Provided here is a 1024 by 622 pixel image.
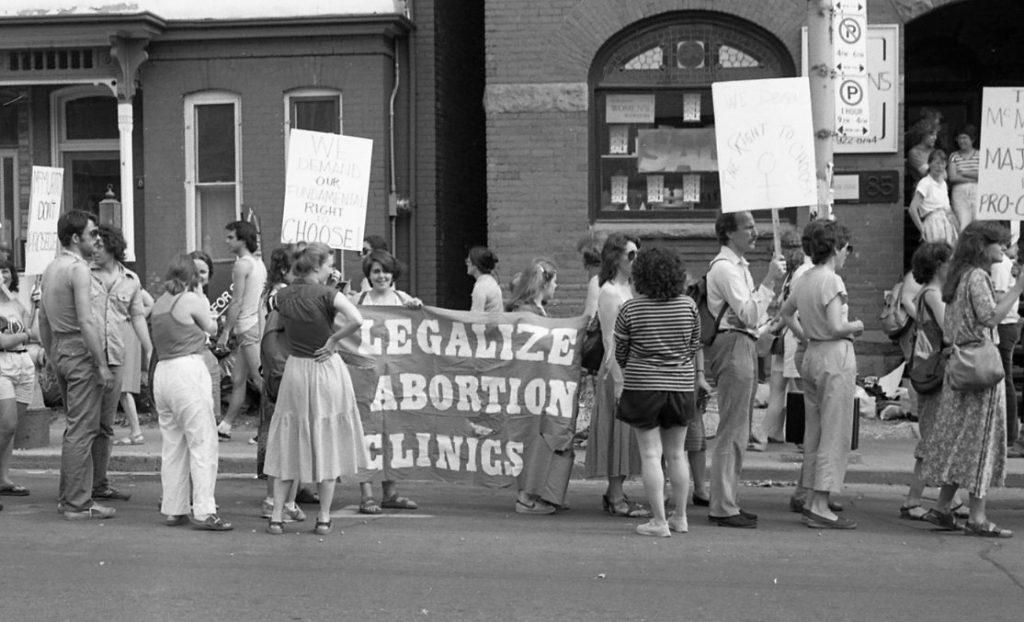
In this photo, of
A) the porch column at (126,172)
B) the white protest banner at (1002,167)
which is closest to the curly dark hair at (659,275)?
the white protest banner at (1002,167)

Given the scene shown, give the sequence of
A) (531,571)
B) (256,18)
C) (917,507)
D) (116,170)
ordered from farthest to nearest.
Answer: (116,170) → (256,18) → (917,507) → (531,571)

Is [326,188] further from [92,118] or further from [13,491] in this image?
[92,118]

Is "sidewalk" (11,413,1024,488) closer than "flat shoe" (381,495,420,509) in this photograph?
No

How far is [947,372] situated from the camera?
805 cm

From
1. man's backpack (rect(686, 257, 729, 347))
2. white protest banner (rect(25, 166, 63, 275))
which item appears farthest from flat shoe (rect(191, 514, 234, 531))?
white protest banner (rect(25, 166, 63, 275))

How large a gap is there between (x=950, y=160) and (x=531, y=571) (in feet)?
29.6

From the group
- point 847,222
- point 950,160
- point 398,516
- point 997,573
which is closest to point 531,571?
point 398,516

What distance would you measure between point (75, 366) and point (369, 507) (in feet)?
7.06

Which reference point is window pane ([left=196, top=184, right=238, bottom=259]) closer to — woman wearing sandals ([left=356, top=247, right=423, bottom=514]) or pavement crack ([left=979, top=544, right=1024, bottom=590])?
woman wearing sandals ([left=356, top=247, right=423, bottom=514])

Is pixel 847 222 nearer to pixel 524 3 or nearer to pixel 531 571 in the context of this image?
pixel 524 3

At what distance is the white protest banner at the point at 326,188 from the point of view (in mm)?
10680

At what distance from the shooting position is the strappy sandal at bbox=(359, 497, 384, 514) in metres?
8.71

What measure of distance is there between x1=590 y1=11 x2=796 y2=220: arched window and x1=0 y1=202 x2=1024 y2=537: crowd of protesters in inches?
218

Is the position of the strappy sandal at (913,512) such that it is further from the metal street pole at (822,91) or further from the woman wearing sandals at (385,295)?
the woman wearing sandals at (385,295)
